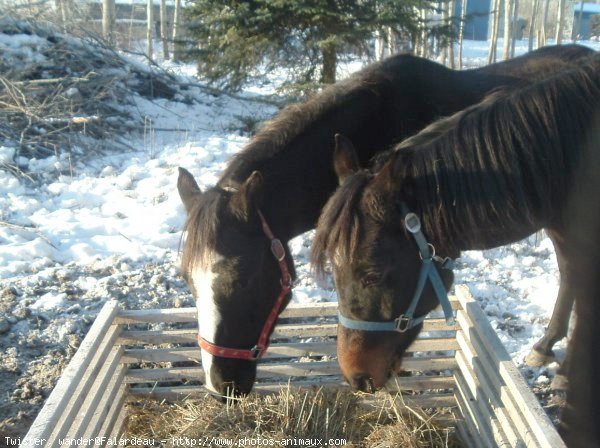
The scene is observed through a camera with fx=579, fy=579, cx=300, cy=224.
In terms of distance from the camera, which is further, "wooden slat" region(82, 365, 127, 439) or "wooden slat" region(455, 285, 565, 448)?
"wooden slat" region(82, 365, 127, 439)

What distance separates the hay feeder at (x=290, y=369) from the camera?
2.72 meters

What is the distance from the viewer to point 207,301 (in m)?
2.62

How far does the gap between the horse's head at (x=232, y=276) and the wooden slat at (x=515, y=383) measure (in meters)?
1.03

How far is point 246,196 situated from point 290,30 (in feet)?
15.7

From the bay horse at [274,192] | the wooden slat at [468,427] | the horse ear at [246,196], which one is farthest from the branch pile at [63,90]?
the wooden slat at [468,427]

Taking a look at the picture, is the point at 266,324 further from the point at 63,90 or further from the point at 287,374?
the point at 63,90

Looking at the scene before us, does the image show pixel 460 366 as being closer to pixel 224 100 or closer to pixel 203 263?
pixel 203 263

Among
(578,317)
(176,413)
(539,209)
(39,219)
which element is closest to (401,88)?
(539,209)

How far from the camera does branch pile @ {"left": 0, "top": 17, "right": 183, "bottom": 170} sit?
7.07m

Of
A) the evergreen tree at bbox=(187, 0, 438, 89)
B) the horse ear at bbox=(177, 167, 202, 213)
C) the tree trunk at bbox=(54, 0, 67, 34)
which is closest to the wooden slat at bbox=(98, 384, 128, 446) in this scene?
the horse ear at bbox=(177, 167, 202, 213)

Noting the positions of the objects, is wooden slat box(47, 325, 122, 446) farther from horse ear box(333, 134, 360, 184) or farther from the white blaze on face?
horse ear box(333, 134, 360, 184)

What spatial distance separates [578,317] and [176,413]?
2109 millimetres

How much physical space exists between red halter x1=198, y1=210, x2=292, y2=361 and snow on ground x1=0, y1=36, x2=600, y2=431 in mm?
1270

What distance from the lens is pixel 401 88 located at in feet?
10.9
